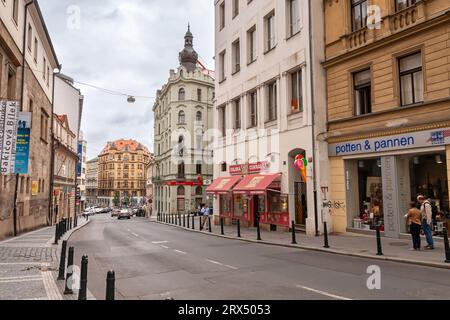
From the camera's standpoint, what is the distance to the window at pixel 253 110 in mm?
24844

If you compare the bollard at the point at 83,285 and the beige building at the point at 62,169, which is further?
the beige building at the point at 62,169

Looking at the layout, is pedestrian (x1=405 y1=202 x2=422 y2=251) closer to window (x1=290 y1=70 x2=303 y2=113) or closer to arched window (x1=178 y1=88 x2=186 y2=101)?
window (x1=290 y1=70 x2=303 y2=113)

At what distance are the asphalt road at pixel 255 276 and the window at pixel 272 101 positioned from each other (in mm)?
10906

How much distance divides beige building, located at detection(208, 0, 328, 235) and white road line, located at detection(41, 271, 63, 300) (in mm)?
11876

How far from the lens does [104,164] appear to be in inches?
5787

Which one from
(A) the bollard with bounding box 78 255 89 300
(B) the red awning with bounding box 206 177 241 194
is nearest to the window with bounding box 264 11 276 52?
(B) the red awning with bounding box 206 177 241 194

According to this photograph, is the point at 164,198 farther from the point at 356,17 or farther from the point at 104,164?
the point at 104,164

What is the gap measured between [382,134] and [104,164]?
461 feet

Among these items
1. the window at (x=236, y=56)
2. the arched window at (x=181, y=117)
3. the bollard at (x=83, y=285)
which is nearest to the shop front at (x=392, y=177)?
the bollard at (x=83, y=285)

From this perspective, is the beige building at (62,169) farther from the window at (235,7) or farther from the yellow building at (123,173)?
the yellow building at (123,173)

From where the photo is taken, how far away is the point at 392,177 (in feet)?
52.6

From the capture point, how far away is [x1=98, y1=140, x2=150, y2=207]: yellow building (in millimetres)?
142750

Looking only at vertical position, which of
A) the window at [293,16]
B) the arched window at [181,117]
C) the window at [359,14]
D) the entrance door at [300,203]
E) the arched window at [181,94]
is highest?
the arched window at [181,94]

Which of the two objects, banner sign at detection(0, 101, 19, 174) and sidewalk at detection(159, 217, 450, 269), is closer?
sidewalk at detection(159, 217, 450, 269)
